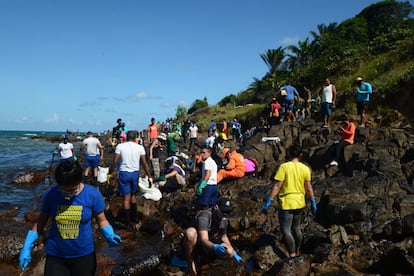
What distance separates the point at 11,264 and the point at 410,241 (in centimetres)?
694

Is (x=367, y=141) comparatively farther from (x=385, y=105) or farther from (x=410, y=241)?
(x=385, y=105)

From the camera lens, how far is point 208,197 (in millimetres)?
5680

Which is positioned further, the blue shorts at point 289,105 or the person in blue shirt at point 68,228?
the blue shorts at point 289,105

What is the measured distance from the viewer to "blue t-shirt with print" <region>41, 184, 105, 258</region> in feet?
10.7

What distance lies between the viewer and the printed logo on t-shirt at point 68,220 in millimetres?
3240

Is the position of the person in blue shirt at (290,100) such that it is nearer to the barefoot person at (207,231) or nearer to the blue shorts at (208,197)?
the barefoot person at (207,231)

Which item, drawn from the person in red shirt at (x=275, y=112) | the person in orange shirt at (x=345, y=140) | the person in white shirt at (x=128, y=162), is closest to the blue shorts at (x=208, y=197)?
the person in white shirt at (x=128, y=162)

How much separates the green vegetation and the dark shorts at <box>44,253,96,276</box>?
17182 mm

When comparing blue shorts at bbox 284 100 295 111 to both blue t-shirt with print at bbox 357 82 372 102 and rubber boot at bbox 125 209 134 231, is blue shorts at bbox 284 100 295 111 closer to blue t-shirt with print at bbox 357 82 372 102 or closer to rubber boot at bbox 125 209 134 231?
blue t-shirt with print at bbox 357 82 372 102

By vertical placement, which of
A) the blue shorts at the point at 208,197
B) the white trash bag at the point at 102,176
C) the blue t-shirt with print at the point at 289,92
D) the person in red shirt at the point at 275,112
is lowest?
the white trash bag at the point at 102,176

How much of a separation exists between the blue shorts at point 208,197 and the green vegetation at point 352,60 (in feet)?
47.3

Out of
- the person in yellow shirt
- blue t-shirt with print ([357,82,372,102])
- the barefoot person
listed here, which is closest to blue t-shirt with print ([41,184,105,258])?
the barefoot person

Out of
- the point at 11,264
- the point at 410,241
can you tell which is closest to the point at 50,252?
the point at 11,264

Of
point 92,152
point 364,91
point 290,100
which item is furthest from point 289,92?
point 92,152
